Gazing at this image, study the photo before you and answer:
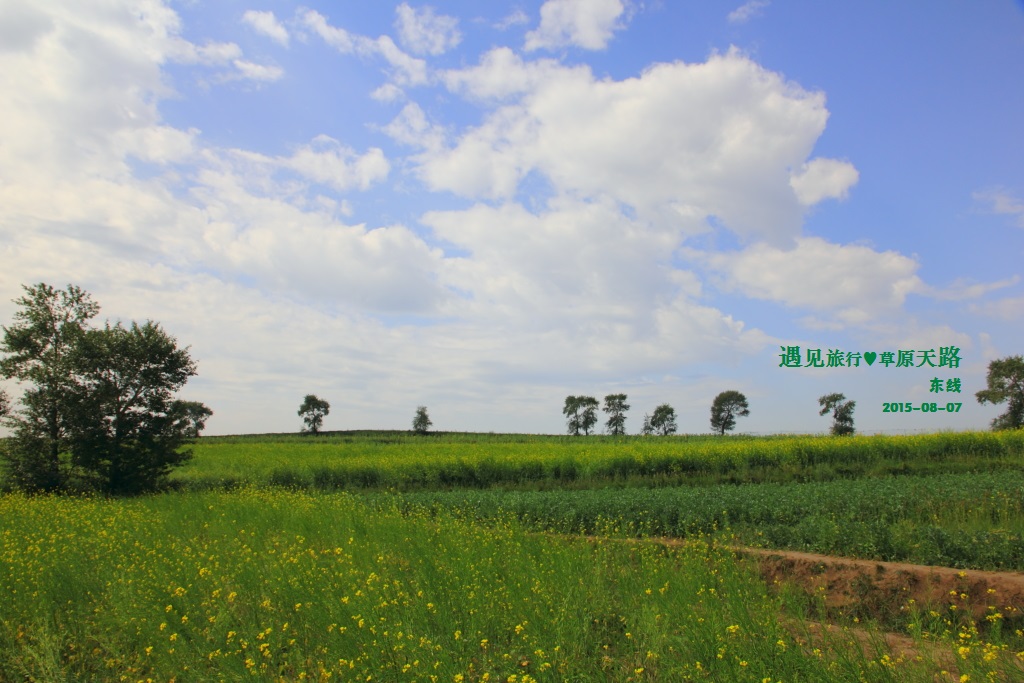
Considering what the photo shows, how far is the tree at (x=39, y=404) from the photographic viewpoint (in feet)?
73.6

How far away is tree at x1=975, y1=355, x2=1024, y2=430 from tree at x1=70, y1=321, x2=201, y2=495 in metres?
59.5

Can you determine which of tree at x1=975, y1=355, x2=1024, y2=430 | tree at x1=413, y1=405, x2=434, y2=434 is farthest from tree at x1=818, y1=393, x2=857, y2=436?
tree at x1=413, y1=405, x2=434, y2=434

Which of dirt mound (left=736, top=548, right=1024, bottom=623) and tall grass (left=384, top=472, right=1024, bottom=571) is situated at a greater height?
tall grass (left=384, top=472, right=1024, bottom=571)

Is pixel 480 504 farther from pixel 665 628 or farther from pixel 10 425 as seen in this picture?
pixel 10 425

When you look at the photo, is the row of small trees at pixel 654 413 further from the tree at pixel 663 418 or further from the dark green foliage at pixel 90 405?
the dark green foliage at pixel 90 405

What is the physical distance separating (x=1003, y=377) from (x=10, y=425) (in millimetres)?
Answer: 67886

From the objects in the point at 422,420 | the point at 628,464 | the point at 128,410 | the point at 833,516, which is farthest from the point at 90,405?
the point at 422,420

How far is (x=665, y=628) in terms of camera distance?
4707 mm

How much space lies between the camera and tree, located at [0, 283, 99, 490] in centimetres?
2242

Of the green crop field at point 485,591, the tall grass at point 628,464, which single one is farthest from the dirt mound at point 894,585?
the tall grass at point 628,464

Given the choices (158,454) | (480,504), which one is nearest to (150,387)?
(158,454)

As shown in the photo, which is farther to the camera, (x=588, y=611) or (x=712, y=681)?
(x=588, y=611)

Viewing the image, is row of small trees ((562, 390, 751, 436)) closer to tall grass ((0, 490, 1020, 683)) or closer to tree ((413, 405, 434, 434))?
tree ((413, 405, 434, 434))

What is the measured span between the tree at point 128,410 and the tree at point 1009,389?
59.5 meters
